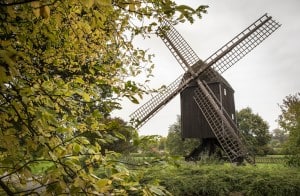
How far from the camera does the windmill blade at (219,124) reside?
17.8m

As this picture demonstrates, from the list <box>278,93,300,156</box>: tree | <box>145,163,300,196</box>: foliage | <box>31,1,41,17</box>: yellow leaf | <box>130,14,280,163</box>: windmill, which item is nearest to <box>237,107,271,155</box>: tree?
Answer: <box>278,93,300,156</box>: tree

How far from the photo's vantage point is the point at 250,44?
71.7 feet

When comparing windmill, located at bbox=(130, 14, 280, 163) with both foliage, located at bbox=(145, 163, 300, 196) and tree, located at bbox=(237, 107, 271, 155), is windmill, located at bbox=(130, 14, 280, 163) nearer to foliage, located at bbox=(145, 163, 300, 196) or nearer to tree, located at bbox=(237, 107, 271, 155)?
foliage, located at bbox=(145, 163, 300, 196)

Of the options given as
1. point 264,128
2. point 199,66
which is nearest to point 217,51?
point 199,66

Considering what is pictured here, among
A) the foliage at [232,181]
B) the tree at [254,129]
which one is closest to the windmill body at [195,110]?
the foliage at [232,181]

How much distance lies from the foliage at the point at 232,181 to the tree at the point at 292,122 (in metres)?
5.32

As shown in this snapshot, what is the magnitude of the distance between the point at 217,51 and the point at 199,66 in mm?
1742

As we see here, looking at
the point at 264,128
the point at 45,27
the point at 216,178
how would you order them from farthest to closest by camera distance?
the point at 264,128 → the point at 216,178 → the point at 45,27

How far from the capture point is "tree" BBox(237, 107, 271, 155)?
162 ft

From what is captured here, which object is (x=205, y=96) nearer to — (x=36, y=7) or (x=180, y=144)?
(x=36, y=7)

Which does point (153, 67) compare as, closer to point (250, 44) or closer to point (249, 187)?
point (249, 187)

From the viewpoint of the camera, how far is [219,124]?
18.8 meters

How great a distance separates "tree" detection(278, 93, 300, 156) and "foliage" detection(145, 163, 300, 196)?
532cm

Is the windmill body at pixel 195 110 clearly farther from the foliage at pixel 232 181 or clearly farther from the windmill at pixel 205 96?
the foliage at pixel 232 181
